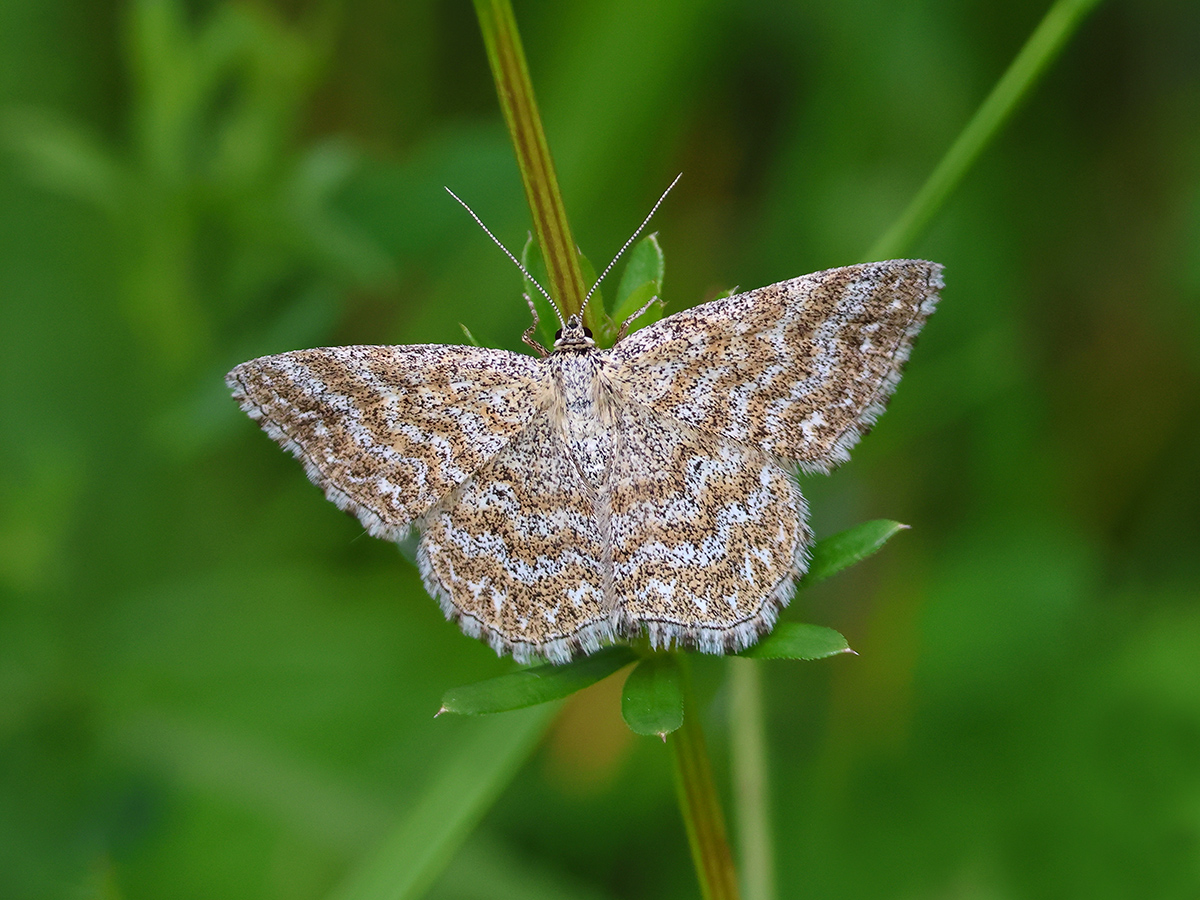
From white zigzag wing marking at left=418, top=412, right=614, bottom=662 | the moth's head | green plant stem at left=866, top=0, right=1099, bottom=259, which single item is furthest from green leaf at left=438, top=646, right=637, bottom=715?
green plant stem at left=866, top=0, right=1099, bottom=259

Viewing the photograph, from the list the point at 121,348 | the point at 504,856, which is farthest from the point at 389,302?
the point at 504,856

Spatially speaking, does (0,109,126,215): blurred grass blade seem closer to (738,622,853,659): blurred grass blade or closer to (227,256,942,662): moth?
(227,256,942,662): moth

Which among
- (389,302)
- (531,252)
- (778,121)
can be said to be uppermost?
(531,252)

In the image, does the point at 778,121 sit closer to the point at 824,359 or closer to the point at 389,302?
the point at 389,302

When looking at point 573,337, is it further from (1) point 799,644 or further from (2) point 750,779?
(2) point 750,779

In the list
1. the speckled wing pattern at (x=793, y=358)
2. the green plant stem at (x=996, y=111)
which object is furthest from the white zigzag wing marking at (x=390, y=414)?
the green plant stem at (x=996, y=111)

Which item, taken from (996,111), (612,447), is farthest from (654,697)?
(996,111)
